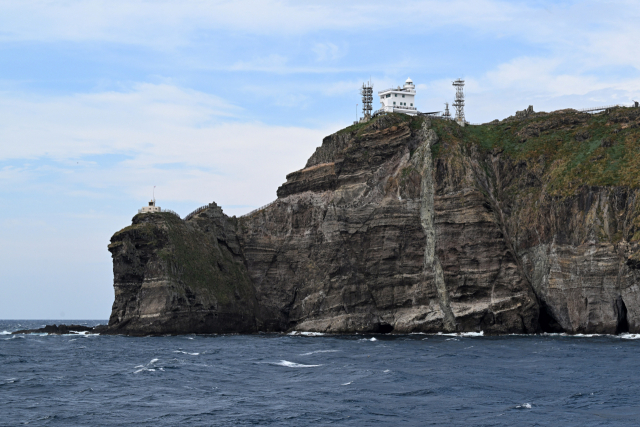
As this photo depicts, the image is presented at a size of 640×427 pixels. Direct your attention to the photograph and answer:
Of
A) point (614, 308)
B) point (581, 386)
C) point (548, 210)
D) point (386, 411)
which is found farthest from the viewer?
point (548, 210)

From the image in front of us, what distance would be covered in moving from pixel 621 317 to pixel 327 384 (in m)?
59.3

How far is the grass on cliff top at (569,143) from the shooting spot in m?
107

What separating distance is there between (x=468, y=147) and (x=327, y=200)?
25429 millimetres

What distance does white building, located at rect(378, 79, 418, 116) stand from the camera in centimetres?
14400

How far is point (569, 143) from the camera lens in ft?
380

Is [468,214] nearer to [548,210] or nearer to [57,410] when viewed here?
[548,210]

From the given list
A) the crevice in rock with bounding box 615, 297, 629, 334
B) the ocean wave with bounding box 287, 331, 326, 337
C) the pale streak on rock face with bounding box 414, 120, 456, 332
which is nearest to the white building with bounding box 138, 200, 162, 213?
the ocean wave with bounding box 287, 331, 326, 337

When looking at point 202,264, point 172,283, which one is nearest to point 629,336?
point 202,264

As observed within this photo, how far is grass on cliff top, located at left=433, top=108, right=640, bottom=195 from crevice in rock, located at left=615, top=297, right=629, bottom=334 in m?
16.6

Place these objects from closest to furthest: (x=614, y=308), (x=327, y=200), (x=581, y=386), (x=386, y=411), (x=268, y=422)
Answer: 1. (x=268, y=422)
2. (x=386, y=411)
3. (x=581, y=386)
4. (x=614, y=308)
5. (x=327, y=200)

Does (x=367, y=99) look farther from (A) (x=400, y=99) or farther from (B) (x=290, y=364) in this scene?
(B) (x=290, y=364)

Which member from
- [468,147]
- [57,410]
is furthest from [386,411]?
[468,147]

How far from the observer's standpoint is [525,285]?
10412 cm

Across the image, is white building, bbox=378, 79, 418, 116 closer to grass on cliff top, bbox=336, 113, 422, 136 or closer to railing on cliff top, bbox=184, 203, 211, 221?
grass on cliff top, bbox=336, 113, 422, 136
